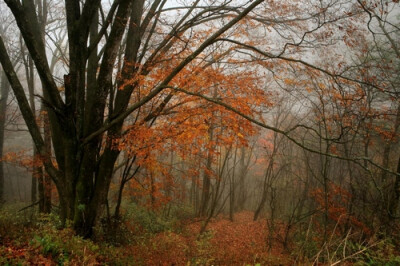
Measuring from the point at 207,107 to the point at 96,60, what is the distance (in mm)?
3448

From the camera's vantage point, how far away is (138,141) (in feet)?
Result: 22.8

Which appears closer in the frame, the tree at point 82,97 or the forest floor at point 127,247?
the forest floor at point 127,247

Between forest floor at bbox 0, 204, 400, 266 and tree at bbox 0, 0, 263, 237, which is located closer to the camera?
forest floor at bbox 0, 204, 400, 266

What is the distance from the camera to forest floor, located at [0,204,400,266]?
3.98 m

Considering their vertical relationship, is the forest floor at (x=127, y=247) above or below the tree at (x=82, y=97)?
below

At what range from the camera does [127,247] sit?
7.96 meters

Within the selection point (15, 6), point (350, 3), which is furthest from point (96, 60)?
point (350, 3)

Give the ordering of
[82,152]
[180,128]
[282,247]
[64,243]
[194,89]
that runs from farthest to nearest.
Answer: [282,247] < [194,89] < [180,128] < [82,152] < [64,243]

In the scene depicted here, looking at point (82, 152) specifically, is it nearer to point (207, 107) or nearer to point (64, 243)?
point (64, 243)

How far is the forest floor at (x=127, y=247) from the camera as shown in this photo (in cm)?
398

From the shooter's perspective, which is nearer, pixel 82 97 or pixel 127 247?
pixel 82 97

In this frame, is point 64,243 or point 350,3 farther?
point 350,3

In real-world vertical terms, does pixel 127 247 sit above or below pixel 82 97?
below

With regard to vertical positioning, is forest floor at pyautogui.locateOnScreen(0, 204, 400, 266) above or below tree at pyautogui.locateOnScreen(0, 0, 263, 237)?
below
